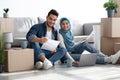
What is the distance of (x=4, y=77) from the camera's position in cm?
300

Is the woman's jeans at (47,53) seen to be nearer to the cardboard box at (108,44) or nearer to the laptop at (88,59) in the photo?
the laptop at (88,59)

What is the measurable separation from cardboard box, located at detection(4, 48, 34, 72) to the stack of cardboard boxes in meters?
1.43

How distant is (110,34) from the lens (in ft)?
13.9

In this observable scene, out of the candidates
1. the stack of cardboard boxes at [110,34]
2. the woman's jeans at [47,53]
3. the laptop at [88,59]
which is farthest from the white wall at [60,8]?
the laptop at [88,59]

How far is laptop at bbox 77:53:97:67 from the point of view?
3.62m

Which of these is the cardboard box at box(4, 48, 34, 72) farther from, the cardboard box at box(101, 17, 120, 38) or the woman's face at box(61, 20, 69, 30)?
the cardboard box at box(101, 17, 120, 38)

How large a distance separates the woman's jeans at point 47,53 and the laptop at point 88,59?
0.27 metres

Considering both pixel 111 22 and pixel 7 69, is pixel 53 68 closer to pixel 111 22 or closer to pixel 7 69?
pixel 7 69

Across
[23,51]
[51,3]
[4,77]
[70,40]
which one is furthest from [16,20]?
[4,77]

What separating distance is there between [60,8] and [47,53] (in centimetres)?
224

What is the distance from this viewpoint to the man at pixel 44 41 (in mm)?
3502

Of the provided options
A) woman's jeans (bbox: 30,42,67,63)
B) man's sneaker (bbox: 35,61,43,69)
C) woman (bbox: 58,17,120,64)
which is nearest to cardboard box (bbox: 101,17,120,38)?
woman (bbox: 58,17,120,64)

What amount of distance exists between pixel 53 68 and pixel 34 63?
0.93ft

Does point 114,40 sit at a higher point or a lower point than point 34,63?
higher
